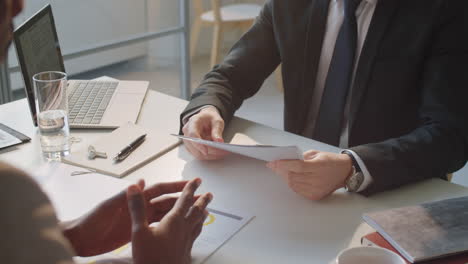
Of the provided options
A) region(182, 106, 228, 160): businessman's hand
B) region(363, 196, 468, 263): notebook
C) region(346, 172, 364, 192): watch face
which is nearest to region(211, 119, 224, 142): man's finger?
region(182, 106, 228, 160): businessman's hand

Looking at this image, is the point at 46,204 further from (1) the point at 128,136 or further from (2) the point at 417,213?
(1) the point at 128,136

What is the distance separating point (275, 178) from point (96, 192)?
14.9 inches

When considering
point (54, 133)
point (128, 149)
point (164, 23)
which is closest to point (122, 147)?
point (128, 149)

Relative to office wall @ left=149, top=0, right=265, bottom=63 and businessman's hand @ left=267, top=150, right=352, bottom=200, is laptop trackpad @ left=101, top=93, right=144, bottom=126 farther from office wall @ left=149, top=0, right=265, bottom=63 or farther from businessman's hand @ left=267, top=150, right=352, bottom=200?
office wall @ left=149, top=0, right=265, bottom=63

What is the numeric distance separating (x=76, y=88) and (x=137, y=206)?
0.97 metres

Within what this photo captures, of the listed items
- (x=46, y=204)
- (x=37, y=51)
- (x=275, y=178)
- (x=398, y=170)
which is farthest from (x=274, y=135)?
(x=46, y=204)

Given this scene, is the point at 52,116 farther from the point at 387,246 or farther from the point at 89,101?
the point at 387,246

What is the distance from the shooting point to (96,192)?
1.10m

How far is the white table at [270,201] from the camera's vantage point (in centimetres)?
92

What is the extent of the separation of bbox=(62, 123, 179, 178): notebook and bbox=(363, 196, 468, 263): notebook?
528 millimetres

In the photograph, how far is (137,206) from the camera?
2.54ft

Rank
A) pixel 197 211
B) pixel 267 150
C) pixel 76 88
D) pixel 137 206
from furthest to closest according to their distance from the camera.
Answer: pixel 76 88, pixel 267 150, pixel 197 211, pixel 137 206

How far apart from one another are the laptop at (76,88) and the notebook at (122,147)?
10 centimetres

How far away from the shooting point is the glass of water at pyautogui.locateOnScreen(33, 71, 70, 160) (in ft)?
4.18
